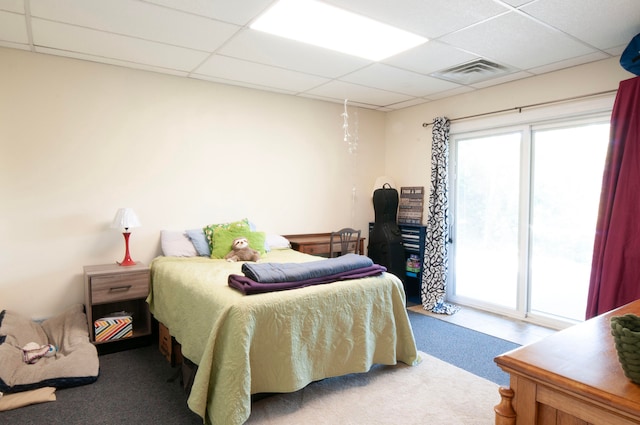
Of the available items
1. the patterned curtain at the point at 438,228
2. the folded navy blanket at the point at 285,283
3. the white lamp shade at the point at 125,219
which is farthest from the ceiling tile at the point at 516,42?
the white lamp shade at the point at 125,219

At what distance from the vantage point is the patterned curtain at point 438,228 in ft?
14.6

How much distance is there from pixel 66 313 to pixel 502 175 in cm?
442

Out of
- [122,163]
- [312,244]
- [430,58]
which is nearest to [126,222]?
[122,163]

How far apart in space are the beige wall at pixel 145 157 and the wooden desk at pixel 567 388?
3.15 metres

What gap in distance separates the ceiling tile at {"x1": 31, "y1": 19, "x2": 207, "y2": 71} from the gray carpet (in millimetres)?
2445

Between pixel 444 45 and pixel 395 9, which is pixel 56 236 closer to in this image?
pixel 395 9

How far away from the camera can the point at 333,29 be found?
8.96ft

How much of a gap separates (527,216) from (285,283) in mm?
2802

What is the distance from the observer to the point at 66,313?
3258mm

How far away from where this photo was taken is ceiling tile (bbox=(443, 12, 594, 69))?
2627 mm

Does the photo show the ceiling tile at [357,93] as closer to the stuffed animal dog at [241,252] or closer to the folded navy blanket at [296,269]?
the stuffed animal dog at [241,252]

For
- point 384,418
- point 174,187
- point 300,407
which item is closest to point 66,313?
point 174,187

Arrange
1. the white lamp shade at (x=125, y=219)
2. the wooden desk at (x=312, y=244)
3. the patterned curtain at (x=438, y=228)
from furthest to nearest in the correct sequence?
the patterned curtain at (x=438, y=228) < the wooden desk at (x=312, y=244) < the white lamp shade at (x=125, y=219)

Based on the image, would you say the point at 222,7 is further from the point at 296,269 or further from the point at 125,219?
the point at 125,219
